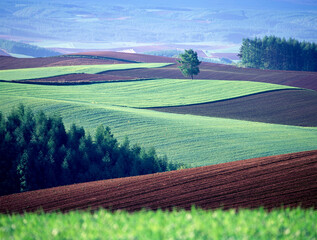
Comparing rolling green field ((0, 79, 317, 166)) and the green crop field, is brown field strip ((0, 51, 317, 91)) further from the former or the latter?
rolling green field ((0, 79, 317, 166))

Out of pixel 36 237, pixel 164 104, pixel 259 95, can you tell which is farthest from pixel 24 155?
pixel 259 95

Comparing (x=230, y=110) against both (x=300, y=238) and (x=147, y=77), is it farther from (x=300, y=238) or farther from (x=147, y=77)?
(x=300, y=238)

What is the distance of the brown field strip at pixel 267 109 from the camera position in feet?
157

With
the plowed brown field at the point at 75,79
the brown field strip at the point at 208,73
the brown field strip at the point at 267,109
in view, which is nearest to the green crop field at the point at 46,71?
the plowed brown field at the point at 75,79

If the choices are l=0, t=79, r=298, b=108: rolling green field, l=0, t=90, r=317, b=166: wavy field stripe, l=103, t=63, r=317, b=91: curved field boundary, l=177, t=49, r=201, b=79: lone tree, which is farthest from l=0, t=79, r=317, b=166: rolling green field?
l=103, t=63, r=317, b=91: curved field boundary

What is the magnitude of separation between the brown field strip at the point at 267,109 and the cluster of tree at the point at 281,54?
2323 inches

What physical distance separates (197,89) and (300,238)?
61.6 meters

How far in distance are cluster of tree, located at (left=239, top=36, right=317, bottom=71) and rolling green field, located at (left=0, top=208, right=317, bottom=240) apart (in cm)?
11727

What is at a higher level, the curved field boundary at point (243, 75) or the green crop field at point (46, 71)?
the green crop field at point (46, 71)

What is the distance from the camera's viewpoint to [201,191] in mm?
13039

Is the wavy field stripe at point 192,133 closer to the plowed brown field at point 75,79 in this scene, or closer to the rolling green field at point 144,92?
the rolling green field at point 144,92

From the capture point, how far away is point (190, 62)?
265ft

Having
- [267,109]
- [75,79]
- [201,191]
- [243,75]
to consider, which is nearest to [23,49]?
[75,79]

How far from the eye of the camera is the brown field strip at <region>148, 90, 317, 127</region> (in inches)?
1882
